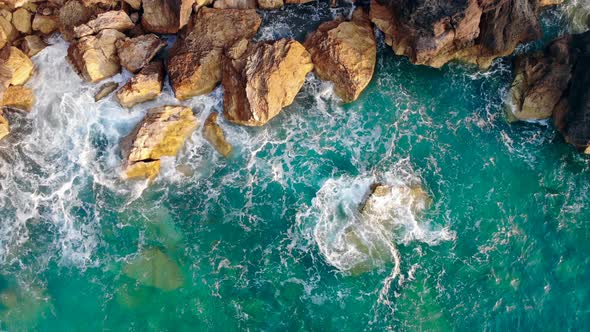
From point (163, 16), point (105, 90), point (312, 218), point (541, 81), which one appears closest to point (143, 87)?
point (105, 90)

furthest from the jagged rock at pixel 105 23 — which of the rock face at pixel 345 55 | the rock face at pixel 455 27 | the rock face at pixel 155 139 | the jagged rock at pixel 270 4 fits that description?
the rock face at pixel 455 27

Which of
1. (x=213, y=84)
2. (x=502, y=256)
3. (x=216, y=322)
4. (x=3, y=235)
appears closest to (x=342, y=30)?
(x=213, y=84)

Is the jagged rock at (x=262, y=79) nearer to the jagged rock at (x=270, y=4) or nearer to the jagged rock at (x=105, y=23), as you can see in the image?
the jagged rock at (x=270, y=4)

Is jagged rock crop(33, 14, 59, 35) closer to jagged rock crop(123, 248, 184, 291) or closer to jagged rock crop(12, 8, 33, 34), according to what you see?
jagged rock crop(12, 8, 33, 34)

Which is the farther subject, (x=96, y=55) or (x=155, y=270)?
(x=96, y=55)

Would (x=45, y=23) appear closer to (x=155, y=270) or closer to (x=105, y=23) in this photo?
(x=105, y=23)

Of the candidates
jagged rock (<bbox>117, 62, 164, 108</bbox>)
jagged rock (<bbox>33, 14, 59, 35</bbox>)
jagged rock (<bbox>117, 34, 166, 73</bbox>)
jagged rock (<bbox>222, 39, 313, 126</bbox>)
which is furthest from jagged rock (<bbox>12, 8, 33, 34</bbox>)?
jagged rock (<bbox>222, 39, 313, 126</bbox>)
